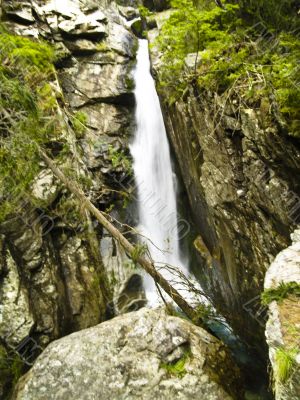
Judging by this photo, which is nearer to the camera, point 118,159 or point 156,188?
point 118,159

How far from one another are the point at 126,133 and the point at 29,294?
562 cm

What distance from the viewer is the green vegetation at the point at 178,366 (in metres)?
4.49

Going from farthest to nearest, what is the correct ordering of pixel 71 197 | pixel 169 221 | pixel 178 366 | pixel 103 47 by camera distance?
pixel 103 47, pixel 169 221, pixel 71 197, pixel 178 366

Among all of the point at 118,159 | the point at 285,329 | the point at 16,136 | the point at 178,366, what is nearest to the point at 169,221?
the point at 118,159

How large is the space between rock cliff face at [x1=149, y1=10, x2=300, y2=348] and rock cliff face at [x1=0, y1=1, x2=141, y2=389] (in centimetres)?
213

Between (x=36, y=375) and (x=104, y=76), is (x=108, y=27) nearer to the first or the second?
(x=104, y=76)

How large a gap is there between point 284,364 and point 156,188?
7.35m

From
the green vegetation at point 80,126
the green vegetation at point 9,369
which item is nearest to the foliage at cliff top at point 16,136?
the green vegetation at point 80,126

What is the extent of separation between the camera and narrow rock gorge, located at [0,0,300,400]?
4.40m

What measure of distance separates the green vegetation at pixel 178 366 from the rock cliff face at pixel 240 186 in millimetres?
1577

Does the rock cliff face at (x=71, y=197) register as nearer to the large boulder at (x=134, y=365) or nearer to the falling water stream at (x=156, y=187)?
the falling water stream at (x=156, y=187)

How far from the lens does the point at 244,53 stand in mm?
5059

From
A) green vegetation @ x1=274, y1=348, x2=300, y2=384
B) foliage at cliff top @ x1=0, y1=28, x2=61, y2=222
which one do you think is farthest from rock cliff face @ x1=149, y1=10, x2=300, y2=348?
foliage at cliff top @ x1=0, y1=28, x2=61, y2=222

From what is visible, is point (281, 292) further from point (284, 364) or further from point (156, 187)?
point (156, 187)
